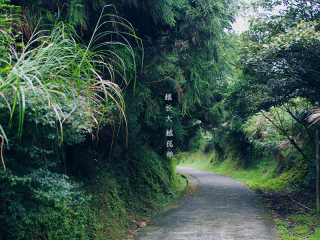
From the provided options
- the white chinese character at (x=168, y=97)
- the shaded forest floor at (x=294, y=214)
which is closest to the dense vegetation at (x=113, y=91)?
the white chinese character at (x=168, y=97)

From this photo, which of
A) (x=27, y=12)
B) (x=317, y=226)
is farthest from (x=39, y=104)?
(x=317, y=226)

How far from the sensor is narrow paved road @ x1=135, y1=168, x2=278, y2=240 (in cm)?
595

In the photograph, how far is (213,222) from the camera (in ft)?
23.1

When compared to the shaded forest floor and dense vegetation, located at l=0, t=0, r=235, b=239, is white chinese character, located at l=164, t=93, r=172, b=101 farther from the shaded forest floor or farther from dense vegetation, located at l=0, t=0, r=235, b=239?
the shaded forest floor

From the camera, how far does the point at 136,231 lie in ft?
21.6

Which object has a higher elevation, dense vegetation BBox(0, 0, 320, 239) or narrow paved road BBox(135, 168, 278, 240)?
dense vegetation BBox(0, 0, 320, 239)

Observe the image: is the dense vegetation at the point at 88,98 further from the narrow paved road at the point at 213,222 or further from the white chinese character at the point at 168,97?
the narrow paved road at the point at 213,222

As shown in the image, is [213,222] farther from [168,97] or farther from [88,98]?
[88,98]

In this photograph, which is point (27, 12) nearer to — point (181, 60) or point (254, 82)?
→ point (181, 60)

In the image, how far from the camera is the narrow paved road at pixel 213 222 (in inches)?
234

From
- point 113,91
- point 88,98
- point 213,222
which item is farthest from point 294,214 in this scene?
point 88,98

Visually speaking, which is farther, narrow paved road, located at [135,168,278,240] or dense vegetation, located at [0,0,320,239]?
narrow paved road, located at [135,168,278,240]

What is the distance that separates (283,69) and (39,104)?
262 inches

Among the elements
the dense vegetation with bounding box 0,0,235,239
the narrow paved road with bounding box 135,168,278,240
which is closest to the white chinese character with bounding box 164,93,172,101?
the dense vegetation with bounding box 0,0,235,239
